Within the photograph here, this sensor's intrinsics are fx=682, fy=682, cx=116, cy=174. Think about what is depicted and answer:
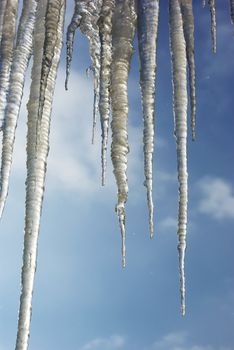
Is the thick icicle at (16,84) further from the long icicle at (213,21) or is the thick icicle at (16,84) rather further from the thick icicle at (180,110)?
the long icicle at (213,21)

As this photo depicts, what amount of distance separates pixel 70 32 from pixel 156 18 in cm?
59

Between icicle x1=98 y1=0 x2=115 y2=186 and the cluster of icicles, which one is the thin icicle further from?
icicle x1=98 y1=0 x2=115 y2=186

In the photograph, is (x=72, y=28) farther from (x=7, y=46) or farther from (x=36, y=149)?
(x=36, y=149)

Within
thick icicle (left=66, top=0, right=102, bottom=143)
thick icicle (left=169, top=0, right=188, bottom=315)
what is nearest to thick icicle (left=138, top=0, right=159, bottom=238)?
thick icicle (left=169, top=0, right=188, bottom=315)

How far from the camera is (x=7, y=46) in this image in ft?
12.5

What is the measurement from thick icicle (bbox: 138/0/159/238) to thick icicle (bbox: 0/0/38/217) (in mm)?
636

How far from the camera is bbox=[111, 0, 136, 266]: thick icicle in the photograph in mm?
3414

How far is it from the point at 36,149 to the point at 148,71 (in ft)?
2.39

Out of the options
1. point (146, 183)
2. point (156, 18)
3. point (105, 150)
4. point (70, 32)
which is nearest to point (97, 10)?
point (70, 32)

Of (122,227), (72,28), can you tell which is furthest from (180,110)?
(72,28)

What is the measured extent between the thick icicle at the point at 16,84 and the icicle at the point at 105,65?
412 mm

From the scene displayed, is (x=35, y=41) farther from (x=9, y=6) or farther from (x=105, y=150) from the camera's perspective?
(x=105, y=150)

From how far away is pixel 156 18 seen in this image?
374cm

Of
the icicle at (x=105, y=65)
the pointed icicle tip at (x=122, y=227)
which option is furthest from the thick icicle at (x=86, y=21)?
the pointed icicle tip at (x=122, y=227)
